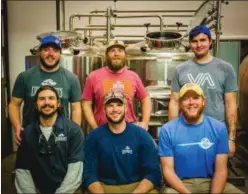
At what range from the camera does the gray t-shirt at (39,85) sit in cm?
340

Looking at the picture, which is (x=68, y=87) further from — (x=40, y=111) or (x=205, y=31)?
(x=205, y=31)

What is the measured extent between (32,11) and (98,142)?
441 centimetres

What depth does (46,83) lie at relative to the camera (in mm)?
3391

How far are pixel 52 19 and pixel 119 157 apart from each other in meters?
4.39

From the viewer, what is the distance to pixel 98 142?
296 cm

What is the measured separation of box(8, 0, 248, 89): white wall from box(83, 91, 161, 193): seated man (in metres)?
4.06

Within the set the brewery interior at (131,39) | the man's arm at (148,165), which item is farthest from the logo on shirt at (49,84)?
the brewery interior at (131,39)

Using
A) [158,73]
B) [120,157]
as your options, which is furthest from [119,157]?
[158,73]

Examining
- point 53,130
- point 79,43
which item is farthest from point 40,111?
point 79,43

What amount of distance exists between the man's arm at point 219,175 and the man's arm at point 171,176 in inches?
8.1

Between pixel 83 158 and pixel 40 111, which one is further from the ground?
pixel 40 111

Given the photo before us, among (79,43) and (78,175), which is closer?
(78,175)

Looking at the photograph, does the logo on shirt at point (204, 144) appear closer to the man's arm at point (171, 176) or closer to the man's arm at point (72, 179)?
the man's arm at point (171, 176)

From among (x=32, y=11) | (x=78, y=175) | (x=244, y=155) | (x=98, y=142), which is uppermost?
(x=32, y=11)
